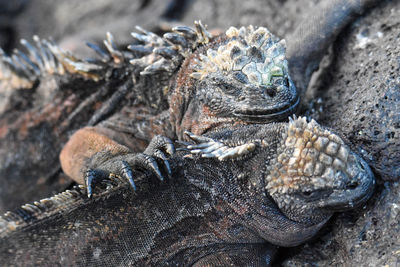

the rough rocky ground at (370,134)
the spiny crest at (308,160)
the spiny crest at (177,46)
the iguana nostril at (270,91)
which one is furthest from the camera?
the spiny crest at (177,46)

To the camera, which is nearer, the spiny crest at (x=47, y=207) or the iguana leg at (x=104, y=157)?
the spiny crest at (x=47, y=207)

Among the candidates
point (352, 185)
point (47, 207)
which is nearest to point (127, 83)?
point (47, 207)

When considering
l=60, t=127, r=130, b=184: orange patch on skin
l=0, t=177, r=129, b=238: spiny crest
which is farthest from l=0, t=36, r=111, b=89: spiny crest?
l=0, t=177, r=129, b=238: spiny crest

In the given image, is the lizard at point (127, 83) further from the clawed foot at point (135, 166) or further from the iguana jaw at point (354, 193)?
the iguana jaw at point (354, 193)

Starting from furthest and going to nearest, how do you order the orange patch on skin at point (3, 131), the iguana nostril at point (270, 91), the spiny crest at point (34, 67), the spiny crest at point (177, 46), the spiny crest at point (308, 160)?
the orange patch on skin at point (3, 131)
the spiny crest at point (34, 67)
the spiny crest at point (177, 46)
the iguana nostril at point (270, 91)
the spiny crest at point (308, 160)

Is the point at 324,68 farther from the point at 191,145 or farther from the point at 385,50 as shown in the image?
the point at 191,145

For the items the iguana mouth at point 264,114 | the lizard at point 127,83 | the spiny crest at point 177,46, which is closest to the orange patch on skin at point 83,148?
the lizard at point 127,83

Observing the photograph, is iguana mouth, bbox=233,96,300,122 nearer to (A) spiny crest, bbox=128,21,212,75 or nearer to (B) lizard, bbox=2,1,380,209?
(B) lizard, bbox=2,1,380,209

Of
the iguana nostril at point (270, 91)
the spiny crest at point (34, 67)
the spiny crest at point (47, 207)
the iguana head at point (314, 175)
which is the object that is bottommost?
the iguana head at point (314, 175)

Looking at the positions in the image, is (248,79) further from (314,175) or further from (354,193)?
(354,193)
